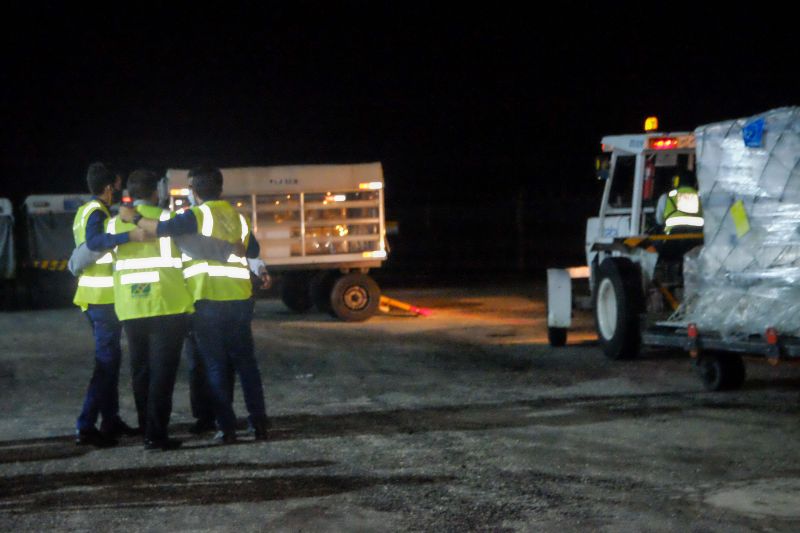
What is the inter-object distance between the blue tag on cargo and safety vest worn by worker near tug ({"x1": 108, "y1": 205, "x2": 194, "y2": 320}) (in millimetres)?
4622

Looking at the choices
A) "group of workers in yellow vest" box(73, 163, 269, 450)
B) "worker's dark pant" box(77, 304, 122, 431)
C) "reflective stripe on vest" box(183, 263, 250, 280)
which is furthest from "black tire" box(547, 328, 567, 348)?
"worker's dark pant" box(77, 304, 122, 431)

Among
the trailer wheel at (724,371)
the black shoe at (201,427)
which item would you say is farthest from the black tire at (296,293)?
the black shoe at (201,427)

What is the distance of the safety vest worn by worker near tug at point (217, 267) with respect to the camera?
26.7 feet

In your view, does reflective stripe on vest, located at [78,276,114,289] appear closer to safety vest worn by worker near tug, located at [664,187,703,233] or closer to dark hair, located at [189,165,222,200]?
dark hair, located at [189,165,222,200]

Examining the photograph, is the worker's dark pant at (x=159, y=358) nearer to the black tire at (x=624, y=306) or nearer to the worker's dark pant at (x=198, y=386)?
the worker's dark pant at (x=198, y=386)

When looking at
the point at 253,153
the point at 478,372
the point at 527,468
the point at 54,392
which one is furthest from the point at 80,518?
the point at 253,153

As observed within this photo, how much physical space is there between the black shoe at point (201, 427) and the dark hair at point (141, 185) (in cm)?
166

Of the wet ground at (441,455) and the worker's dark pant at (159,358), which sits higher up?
the worker's dark pant at (159,358)

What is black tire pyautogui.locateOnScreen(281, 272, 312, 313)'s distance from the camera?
1984 cm

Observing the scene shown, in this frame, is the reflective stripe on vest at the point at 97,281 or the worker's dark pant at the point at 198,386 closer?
the reflective stripe on vest at the point at 97,281

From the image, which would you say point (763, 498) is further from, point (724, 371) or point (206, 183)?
point (206, 183)

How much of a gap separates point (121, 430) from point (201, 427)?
55cm

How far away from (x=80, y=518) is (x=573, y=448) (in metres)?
3.22

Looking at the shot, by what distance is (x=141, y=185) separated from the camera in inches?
328
